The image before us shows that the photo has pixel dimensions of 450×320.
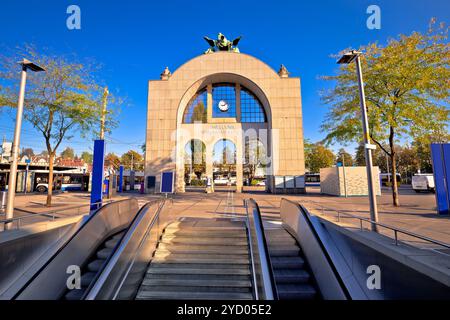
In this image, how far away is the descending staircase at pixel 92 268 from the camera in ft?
13.0

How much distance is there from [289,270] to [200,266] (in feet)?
6.75

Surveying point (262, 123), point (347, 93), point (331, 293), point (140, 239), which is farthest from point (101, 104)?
point (262, 123)

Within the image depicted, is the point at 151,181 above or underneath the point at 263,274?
above

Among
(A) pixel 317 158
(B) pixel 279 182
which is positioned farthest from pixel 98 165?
(A) pixel 317 158

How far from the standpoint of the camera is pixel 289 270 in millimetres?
4574

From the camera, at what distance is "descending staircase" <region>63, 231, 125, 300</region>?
3952 millimetres

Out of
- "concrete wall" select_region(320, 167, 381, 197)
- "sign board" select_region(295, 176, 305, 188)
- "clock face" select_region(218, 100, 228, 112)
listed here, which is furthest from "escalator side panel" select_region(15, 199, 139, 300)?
"clock face" select_region(218, 100, 228, 112)

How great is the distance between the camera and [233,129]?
26094 mm

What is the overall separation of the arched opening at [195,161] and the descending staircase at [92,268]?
68.5 feet

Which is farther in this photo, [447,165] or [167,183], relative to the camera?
[167,183]

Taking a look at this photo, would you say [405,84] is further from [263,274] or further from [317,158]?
[317,158]

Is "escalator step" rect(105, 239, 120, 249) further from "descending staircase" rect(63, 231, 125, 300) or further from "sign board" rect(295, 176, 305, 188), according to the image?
"sign board" rect(295, 176, 305, 188)
